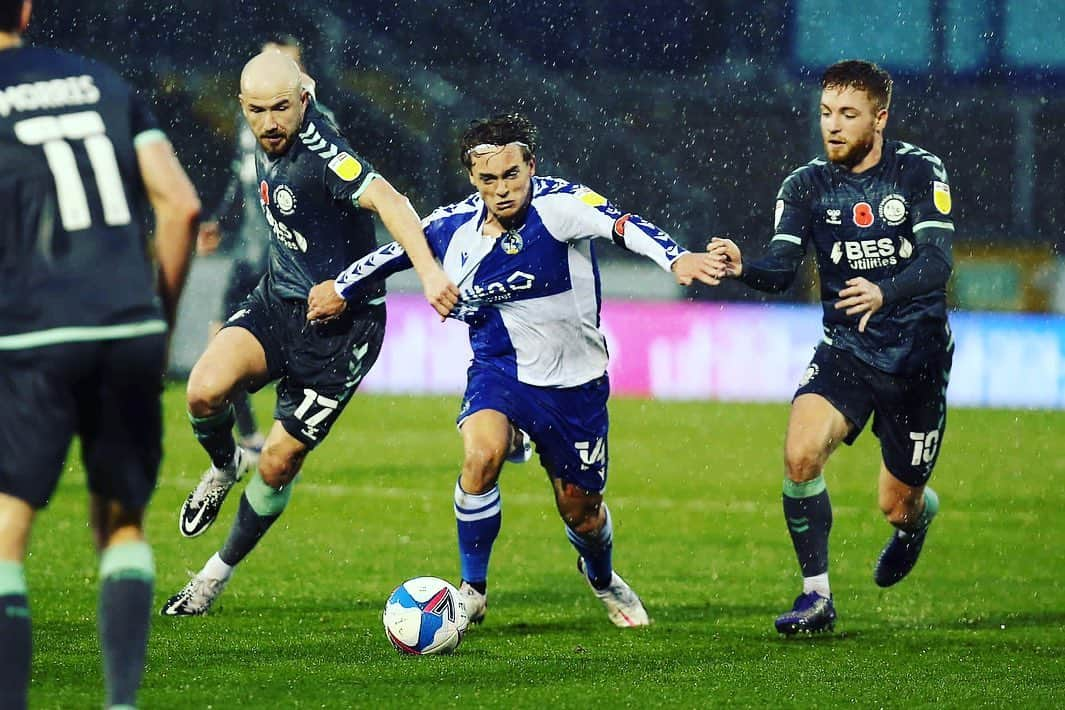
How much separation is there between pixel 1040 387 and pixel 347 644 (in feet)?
35.7

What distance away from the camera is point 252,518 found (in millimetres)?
6402

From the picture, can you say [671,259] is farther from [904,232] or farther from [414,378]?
[414,378]

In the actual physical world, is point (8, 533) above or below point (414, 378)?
above

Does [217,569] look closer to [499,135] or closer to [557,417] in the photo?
[557,417]

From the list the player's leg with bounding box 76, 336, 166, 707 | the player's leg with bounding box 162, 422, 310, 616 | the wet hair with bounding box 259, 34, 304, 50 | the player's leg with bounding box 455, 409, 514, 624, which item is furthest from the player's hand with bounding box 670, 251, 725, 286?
the wet hair with bounding box 259, 34, 304, 50

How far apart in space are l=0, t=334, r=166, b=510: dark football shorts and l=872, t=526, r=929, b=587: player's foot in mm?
3895

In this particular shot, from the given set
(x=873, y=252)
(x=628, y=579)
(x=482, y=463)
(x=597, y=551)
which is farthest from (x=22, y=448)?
(x=628, y=579)

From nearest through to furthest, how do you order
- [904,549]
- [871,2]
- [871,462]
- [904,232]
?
[904,232]
[904,549]
[871,462]
[871,2]

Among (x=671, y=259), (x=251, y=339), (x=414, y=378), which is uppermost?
(x=671, y=259)

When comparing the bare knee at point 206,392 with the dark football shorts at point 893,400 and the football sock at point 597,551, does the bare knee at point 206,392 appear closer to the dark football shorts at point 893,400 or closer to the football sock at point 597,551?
the football sock at point 597,551

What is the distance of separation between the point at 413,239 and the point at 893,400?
1962 millimetres

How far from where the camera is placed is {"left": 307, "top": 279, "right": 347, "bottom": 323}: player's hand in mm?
6191

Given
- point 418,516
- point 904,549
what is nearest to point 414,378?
point 418,516

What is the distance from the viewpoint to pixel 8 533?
11.7 ft
